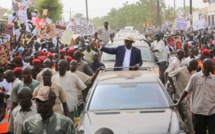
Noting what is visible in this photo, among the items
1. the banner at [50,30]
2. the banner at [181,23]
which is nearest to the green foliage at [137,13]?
the banner at [181,23]

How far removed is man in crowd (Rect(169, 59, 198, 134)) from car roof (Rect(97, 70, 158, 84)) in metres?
0.96

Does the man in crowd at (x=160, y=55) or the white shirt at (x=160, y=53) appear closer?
the man in crowd at (x=160, y=55)

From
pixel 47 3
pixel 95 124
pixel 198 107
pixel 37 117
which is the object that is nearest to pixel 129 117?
pixel 95 124

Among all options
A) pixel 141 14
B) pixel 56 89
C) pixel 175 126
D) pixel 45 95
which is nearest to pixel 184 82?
pixel 175 126

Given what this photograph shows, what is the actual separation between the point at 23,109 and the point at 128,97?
2.18 m

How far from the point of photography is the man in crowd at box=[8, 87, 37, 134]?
5.61 meters

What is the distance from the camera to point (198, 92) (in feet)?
25.7

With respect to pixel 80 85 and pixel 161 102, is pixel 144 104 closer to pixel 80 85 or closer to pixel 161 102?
pixel 161 102

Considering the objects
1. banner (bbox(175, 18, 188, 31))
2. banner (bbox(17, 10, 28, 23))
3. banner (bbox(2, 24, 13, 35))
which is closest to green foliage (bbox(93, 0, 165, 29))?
banner (bbox(175, 18, 188, 31))

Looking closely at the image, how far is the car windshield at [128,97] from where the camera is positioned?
7345 millimetres

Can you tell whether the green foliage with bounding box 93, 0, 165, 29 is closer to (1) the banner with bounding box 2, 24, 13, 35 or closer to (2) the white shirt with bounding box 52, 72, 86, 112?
(1) the banner with bounding box 2, 24, 13, 35

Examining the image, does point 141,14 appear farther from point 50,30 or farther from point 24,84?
point 24,84

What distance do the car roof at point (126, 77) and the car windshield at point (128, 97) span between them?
0.38 ft

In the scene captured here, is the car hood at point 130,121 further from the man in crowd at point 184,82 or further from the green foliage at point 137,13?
the green foliage at point 137,13
